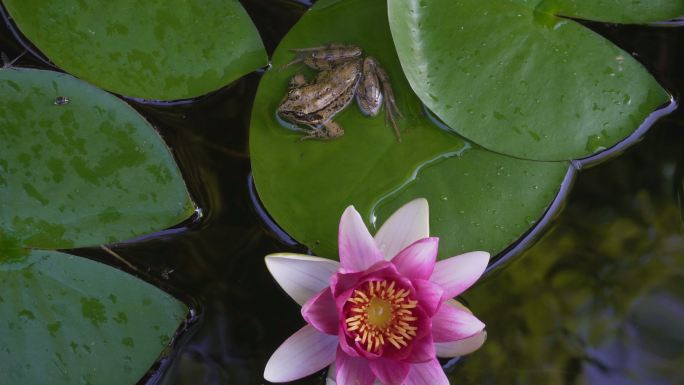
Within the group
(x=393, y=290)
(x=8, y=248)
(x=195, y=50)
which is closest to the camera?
(x=393, y=290)

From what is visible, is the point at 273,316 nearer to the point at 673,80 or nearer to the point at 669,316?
the point at 669,316

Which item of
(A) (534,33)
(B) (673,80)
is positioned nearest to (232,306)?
(A) (534,33)

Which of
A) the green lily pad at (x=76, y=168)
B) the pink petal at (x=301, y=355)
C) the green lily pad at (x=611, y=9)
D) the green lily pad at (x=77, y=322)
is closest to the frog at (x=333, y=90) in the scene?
the green lily pad at (x=76, y=168)

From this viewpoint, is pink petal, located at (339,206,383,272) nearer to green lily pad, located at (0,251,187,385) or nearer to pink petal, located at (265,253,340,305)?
pink petal, located at (265,253,340,305)

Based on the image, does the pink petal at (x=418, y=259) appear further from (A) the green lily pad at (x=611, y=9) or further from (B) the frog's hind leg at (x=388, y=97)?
(A) the green lily pad at (x=611, y=9)

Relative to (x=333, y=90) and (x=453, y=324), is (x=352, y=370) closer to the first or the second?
(x=453, y=324)

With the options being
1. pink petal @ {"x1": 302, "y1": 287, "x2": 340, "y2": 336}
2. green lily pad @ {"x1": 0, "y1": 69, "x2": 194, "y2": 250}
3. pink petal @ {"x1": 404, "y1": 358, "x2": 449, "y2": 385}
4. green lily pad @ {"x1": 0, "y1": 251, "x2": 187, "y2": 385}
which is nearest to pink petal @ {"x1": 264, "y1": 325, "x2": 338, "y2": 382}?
pink petal @ {"x1": 302, "y1": 287, "x2": 340, "y2": 336}
